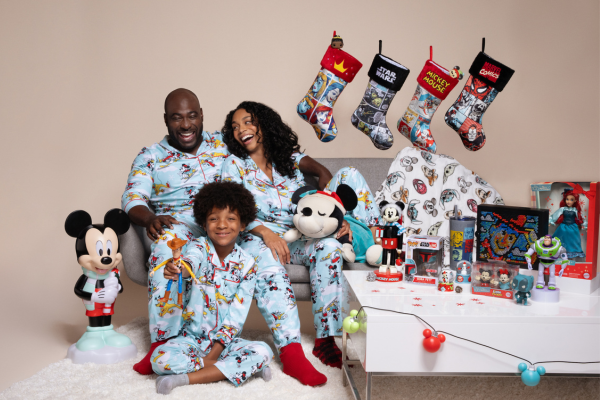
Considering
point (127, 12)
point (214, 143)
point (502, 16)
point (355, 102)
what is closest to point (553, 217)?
point (214, 143)

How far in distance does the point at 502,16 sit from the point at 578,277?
211cm

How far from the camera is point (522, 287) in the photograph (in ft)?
4.48

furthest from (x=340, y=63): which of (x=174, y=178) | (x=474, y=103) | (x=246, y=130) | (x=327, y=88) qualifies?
(x=174, y=178)

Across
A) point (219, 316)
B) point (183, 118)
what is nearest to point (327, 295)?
point (219, 316)

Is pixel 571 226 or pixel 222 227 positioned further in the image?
pixel 222 227

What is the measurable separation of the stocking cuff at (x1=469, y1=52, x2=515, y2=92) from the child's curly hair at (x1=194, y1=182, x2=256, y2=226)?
130 cm

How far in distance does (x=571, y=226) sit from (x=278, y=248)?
101 cm

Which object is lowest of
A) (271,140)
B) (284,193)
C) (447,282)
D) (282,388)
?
(282,388)

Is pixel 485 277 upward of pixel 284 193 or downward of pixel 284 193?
downward

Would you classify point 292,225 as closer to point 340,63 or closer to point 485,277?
point 340,63

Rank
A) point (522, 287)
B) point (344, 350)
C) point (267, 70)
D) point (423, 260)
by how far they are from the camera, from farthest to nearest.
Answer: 1. point (267, 70)
2. point (344, 350)
3. point (423, 260)
4. point (522, 287)

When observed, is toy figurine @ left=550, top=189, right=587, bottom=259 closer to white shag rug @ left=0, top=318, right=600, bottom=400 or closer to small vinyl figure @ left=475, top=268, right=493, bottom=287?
small vinyl figure @ left=475, top=268, right=493, bottom=287

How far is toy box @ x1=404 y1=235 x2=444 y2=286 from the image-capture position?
5.22 feet

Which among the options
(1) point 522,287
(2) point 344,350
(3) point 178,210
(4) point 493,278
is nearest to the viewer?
(1) point 522,287
